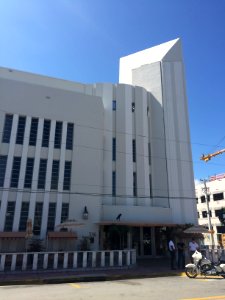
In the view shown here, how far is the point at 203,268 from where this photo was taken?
1248 centimetres

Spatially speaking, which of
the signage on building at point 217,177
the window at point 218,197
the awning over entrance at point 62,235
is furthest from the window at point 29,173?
the signage on building at point 217,177

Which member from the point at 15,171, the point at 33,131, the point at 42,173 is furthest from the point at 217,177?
the point at 15,171

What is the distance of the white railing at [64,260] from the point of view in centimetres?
1379

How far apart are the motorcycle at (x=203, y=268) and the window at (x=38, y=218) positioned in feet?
39.9

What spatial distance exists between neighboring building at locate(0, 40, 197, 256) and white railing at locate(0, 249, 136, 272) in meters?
4.88

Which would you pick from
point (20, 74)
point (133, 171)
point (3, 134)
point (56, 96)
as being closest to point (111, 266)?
point (133, 171)

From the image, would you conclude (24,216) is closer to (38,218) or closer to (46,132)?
(38,218)

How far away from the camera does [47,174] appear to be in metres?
22.2

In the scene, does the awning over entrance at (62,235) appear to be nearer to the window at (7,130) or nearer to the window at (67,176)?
the window at (67,176)

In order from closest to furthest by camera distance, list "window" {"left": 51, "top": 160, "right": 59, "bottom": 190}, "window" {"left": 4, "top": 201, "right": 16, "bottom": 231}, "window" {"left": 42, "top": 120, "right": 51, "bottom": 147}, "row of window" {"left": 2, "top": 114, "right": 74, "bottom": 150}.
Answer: "window" {"left": 4, "top": 201, "right": 16, "bottom": 231}, "window" {"left": 51, "top": 160, "right": 59, "bottom": 190}, "row of window" {"left": 2, "top": 114, "right": 74, "bottom": 150}, "window" {"left": 42, "top": 120, "right": 51, "bottom": 147}

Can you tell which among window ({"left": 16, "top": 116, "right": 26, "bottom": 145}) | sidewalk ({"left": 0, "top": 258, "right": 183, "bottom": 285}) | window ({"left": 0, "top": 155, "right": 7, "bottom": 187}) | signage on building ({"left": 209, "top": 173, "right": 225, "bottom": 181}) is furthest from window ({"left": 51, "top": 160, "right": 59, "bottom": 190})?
signage on building ({"left": 209, "top": 173, "right": 225, "bottom": 181})

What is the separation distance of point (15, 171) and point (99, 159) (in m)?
7.04

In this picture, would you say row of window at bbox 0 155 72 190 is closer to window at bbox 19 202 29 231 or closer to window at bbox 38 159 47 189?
window at bbox 38 159 47 189

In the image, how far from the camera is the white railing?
13.8m
